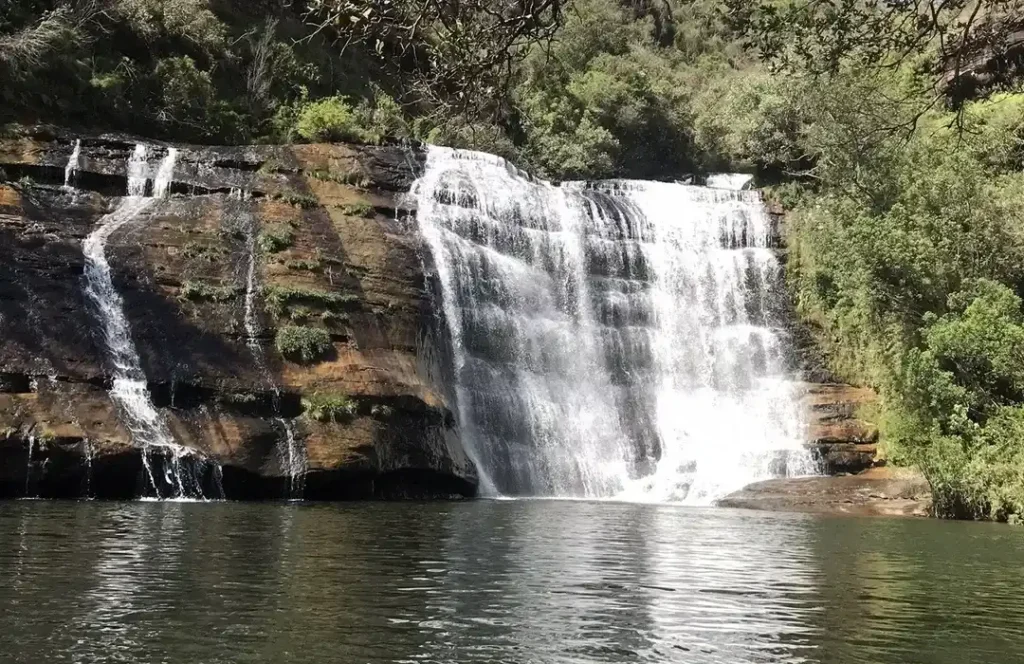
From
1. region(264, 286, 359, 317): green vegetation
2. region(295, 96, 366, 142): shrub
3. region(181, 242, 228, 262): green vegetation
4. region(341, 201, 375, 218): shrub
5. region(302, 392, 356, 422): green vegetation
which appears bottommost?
region(302, 392, 356, 422): green vegetation

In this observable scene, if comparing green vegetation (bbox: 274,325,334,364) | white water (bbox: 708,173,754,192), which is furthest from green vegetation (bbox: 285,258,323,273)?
white water (bbox: 708,173,754,192)

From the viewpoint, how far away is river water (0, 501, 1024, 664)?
23.7 ft

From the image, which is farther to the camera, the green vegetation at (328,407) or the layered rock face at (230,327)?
the green vegetation at (328,407)

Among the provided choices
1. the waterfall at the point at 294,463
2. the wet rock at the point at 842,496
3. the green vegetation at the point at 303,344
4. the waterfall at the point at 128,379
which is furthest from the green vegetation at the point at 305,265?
the wet rock at the point at 842,496

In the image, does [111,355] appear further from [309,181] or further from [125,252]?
[309,181]

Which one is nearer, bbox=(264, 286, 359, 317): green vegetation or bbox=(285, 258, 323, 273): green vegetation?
bbox=(264, 286, 359, 317): green vegetation

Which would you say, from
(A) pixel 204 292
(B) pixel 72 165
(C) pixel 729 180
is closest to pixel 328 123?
(B) pixel 72 165

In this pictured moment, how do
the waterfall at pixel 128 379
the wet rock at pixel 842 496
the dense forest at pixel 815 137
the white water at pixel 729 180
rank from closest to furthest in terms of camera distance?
the waterfall at pixel 128 379, the wet rock at pixel 842 496, the dense forest at pixel 815 137, the white water at pixel 729 180

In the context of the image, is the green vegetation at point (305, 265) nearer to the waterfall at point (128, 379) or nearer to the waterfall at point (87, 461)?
the waterfall at point (128, 379)

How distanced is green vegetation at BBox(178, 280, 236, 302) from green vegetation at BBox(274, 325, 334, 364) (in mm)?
1620

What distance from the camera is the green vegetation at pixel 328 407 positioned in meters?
22.4

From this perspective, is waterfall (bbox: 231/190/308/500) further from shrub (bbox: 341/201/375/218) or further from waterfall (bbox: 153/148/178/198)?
shrub (bbox: 341/201/375/218)

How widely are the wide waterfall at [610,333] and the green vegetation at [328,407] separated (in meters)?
4.36

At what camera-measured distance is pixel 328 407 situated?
2255cm
